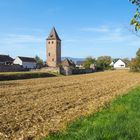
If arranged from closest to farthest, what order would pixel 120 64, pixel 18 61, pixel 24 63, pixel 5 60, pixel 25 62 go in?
1. pixel 5 60
2. pixel 18 61
3. pixel 24 63
4. pixel 25 62
5. pixel 120 64

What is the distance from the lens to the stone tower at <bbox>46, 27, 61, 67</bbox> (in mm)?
127225

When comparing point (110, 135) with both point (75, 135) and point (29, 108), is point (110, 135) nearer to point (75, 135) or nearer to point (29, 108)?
point (75, 135)

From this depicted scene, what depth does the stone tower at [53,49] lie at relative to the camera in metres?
127

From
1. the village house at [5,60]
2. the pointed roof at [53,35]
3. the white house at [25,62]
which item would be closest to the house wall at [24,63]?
the white house at [25,62]

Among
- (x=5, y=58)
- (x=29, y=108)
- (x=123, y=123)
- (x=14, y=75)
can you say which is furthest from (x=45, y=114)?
(x=5, y=58)

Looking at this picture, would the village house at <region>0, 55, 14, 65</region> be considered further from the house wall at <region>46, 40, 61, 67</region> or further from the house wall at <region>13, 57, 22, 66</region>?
the house wall at <region>46, 40, 61, 67</region>

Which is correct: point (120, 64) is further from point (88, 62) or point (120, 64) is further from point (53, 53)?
point (53, 53)

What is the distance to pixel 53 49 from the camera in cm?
13038

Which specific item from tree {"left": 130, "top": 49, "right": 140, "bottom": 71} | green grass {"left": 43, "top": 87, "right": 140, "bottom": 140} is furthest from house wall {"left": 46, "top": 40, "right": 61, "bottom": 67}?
green grass {"left": 43, "top": 87, "right": 140, "bottom": 140}

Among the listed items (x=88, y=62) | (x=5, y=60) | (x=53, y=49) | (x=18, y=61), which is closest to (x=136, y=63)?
(x=88, y=62)

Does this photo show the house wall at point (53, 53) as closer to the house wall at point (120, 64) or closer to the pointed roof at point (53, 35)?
the pointed roof at point (53, 35)

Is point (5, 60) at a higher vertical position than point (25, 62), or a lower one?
higher

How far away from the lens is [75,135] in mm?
8703

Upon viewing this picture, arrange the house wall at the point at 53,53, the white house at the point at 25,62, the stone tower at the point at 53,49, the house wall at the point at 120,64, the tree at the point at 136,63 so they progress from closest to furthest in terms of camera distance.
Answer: the tree at the point at 136,63, the white house at the point at 25,62, the house wall at the point at 53,53, the stone tower at the point at 53,49, the house wall at the point at 120,64
